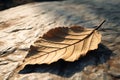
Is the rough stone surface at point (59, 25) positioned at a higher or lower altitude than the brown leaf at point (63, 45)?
lower

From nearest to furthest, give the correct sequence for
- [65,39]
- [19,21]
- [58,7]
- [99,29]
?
[65,39] < [99,29] < [19,21] < [58,7]

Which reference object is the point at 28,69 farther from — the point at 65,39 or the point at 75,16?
the point at 75,16

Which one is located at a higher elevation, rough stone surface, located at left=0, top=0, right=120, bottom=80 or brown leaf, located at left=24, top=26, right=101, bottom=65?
brown leaf, located at left=24, top=26, right=101, bottom=65

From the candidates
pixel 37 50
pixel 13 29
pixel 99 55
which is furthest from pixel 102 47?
pixel 13 29

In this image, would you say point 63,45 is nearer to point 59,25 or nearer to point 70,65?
point 70,65
